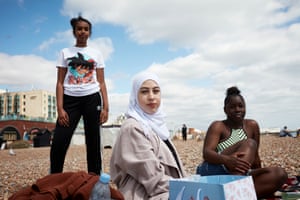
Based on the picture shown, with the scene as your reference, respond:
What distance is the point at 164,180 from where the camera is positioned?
274 centimetres

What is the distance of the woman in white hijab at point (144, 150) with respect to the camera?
2709 millimetres

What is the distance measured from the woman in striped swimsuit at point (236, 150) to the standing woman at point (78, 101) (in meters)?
1.41

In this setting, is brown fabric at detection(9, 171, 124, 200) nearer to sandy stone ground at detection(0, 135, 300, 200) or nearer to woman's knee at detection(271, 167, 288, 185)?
woman's knee at detection(271, 167, 288, 185)

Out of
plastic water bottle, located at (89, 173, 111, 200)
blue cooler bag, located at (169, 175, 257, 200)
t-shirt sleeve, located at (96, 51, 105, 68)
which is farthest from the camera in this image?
t-shirt sleeve, located at (96, 51, 105, 68)

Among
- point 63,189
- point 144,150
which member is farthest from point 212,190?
point 63,189

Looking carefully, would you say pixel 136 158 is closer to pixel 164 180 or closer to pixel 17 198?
pixel 164 180

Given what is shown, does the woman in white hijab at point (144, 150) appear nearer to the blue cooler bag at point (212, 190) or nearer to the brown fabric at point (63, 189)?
the brown fabric at point (63, 189)

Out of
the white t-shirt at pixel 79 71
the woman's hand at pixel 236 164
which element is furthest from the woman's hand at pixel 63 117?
the woman's hand at pixel 236 164

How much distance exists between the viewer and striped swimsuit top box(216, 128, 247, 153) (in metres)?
3.69

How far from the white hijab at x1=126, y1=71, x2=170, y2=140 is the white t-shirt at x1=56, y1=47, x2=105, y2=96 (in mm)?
1095

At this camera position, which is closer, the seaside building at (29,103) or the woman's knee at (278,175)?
the woman's knee at (278,175)

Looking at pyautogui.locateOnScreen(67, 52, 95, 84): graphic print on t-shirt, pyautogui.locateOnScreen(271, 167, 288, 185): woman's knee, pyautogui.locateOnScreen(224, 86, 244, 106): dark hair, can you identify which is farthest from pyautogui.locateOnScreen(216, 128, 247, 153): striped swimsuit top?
pyautogui.locateOnScreen(67, 52, 95, 84): graphic print on t-shirt

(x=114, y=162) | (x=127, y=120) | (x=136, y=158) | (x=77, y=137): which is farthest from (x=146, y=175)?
(x=77, y=137)

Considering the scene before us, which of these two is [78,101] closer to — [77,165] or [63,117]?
[63,117]
